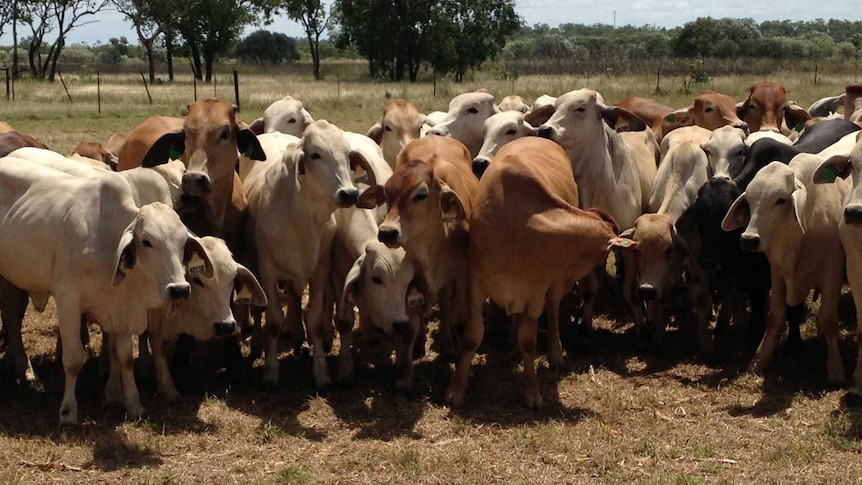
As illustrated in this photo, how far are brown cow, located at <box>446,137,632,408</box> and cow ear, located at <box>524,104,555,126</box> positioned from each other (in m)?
2.35

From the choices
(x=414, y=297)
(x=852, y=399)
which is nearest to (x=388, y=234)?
(x=414, y=297)

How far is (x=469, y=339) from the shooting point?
668cm

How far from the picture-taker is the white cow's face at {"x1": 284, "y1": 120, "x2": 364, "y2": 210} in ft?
22.1

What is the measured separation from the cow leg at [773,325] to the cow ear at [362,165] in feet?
9.19

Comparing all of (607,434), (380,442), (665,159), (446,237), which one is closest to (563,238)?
(446,237)

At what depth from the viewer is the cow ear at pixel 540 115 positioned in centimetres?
907

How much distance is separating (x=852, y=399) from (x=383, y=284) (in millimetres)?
2975

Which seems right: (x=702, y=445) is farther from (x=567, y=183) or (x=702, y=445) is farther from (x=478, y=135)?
(x=478, y=135)

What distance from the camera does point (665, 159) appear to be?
8.68 metres

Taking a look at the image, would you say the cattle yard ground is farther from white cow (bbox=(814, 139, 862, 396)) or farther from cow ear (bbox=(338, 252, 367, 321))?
cow ear (bbox=(338, 252, 367, 321))

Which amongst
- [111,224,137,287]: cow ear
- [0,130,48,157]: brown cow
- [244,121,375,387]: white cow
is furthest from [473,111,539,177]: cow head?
[0,130,48,157]: brown cow

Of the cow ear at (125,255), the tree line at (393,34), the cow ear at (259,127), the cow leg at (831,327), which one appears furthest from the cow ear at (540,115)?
the tree line at (393,34)

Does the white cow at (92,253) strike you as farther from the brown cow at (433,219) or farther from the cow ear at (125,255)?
the brown cow at (433,219)

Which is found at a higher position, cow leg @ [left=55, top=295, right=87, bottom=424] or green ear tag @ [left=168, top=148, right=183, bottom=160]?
green ear tag @ [left=168, top=148, right=183, bottom=160]
